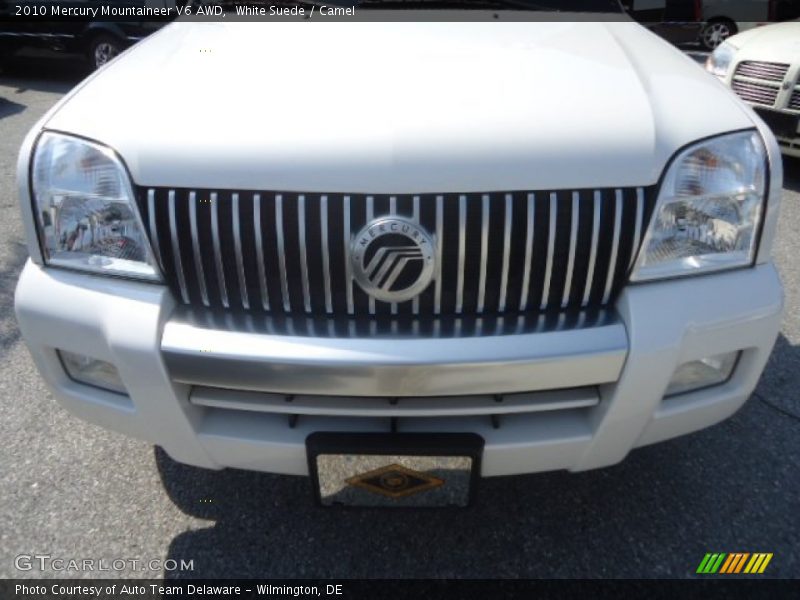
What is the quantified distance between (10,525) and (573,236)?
197 centimetres

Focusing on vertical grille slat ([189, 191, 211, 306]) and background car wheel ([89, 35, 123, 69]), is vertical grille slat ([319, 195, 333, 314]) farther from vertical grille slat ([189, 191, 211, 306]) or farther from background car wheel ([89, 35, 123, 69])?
background car wheel ([89, 35, 123, 69])

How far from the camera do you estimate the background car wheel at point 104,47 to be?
848 cm

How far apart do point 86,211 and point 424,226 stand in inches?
34.4

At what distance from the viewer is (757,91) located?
5.01 metres

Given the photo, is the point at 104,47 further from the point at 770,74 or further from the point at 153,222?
the point at 153,222

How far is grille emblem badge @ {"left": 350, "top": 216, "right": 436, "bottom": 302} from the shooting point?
1.47 m

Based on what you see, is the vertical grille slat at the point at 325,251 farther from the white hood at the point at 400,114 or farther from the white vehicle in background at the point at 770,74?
the white vehicle in background at the point at 770,74

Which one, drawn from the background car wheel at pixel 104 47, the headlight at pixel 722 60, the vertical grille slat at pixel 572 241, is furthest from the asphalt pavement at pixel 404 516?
the background car wheel at pixel 104 47

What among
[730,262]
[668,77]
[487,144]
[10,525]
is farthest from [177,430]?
[668,77]

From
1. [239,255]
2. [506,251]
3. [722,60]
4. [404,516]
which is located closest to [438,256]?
[506,251]

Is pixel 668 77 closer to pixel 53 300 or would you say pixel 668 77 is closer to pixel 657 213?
pixel 657 213
